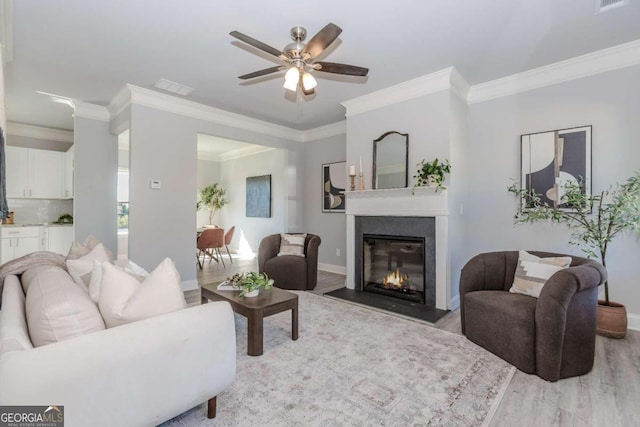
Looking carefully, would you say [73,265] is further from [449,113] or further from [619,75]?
[619,75]

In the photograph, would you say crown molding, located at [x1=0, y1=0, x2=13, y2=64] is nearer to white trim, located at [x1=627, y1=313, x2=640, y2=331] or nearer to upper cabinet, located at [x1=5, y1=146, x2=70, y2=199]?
upper cabinet, located at [x1=5, y1=146, x2=70, y2=199]

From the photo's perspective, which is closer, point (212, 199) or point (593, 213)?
point (593, 213)

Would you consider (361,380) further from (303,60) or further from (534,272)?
(303,60)

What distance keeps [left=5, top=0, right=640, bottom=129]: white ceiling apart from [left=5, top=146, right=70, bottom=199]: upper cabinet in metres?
1.81

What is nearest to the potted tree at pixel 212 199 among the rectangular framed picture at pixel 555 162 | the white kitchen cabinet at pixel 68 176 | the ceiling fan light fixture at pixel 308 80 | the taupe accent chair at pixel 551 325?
the white kitchen cabinet at pixel 68 176

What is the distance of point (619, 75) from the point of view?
294 centimetres

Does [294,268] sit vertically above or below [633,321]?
above

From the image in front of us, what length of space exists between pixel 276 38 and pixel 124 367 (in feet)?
8.74

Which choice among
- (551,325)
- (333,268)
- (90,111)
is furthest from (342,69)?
(90,111)

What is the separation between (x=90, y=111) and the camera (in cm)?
443

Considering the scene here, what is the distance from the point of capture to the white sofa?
106 centimetres

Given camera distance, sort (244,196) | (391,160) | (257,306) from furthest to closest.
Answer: (244,196)
(391,160)
(257,306)

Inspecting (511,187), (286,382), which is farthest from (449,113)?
(286,382)

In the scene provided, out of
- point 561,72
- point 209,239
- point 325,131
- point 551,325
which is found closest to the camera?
point 551,325
